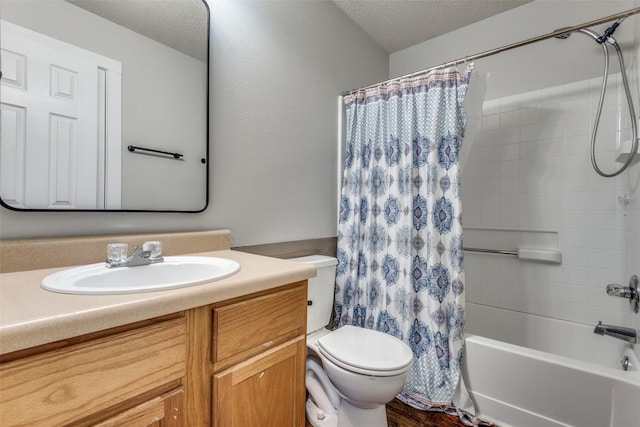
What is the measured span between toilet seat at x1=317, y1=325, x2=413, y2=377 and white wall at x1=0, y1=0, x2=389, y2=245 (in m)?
0.61

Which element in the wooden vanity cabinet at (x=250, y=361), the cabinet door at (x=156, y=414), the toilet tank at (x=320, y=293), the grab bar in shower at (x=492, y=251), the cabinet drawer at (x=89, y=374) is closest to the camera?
the cabinet drawer at (x=89, y=374)

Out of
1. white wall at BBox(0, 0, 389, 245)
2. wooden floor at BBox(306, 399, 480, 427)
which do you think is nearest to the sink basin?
white wall at BBox(0, 0, 389, 245)

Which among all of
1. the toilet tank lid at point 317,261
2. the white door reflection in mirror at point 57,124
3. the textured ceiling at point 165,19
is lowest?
the toilet tank lid at point 317,261

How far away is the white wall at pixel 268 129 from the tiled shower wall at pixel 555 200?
0.91 meters

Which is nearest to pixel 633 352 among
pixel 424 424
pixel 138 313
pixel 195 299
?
pixel 424 424

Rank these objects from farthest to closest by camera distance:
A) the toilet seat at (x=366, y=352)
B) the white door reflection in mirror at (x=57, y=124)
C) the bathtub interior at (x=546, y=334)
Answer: the bathtub interior at (x=546, y=334), the toilet seat at (x=366, y=352), the white door reflection in mirror at (x=57, y=124)

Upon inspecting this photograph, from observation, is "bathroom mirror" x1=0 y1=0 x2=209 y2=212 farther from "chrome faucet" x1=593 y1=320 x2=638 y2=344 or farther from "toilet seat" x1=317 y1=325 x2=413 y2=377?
"chrome faucet" x1=593 y1=320 x2=638 y2=344

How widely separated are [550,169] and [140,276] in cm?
234

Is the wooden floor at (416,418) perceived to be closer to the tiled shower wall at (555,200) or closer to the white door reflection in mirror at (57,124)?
the tiled shower wall at (555,200)

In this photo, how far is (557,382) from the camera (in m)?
1.31

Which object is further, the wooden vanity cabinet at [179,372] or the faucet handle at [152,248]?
the faucet handle at [152,248]

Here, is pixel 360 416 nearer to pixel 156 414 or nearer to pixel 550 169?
pixel 156 414

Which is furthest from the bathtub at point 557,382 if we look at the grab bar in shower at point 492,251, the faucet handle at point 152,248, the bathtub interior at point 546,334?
the faucet handle at point 152,248

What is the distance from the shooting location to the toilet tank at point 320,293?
1.56 meters
